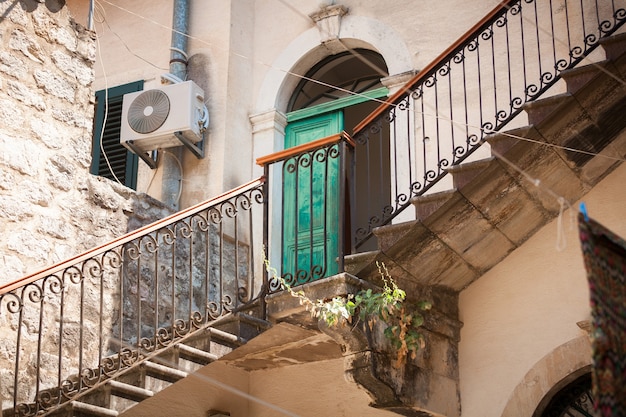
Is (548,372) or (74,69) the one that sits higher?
(74,69)

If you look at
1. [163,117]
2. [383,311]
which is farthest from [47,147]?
[383,311]

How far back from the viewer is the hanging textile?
3.80 metres

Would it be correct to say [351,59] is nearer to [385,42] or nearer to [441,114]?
[385,42]

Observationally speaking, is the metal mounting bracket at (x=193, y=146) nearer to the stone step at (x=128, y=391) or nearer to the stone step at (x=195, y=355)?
the stone step at (x=195, y=355)

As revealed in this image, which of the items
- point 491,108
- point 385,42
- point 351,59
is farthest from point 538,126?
point 351,59

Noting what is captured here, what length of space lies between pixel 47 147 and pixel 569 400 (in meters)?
4.59

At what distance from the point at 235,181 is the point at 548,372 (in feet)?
12.4

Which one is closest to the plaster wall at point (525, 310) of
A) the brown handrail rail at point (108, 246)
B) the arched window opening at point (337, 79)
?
the brown handrail rail at point (108, 246)

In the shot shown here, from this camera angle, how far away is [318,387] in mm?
8766

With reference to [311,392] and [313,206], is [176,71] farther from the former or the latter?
[311,392]

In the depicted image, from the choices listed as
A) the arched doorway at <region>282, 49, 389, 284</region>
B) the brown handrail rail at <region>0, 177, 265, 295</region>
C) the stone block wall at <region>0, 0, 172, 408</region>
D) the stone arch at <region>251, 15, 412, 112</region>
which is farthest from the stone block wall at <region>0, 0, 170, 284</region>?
the stone arch at <region>251, 15, 412, 112</region>

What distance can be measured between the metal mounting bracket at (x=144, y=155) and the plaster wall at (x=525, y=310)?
371 cm

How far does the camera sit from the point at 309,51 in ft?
33.0

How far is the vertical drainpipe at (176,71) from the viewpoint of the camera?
9844 mm
